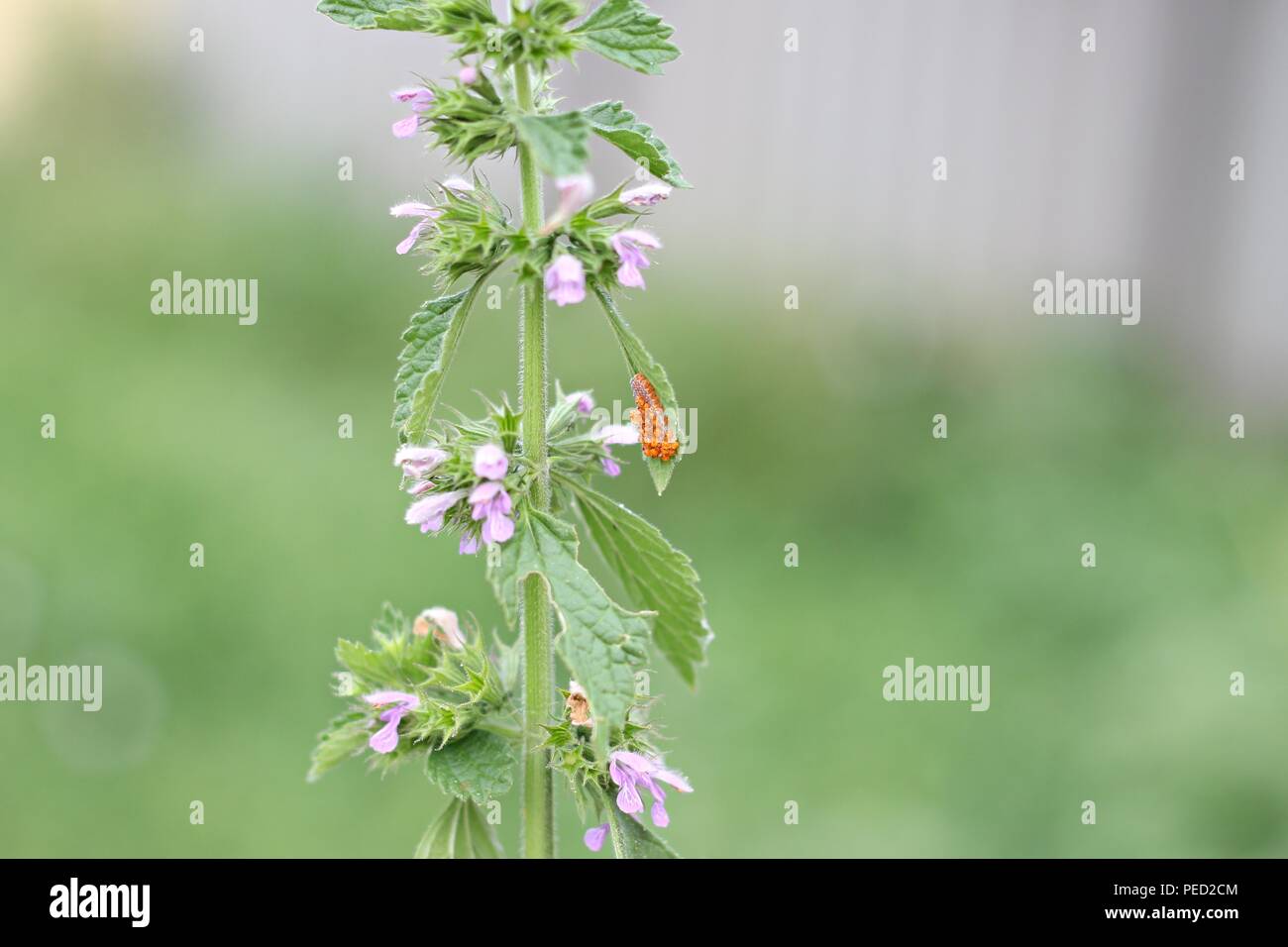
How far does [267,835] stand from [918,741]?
2.81 meters

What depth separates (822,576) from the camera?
6160 millimetres

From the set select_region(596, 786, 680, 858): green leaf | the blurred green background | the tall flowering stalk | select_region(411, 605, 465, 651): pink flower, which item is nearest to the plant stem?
the tall flowering stalk

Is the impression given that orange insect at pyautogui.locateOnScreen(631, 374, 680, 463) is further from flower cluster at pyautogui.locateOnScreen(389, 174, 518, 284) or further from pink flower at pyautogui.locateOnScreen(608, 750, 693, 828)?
pink flower at pyautogui.locateOnScreen(608, 750, 693, 828)

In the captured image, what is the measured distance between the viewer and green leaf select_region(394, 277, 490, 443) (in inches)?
70.9

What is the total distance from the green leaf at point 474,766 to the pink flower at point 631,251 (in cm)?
80

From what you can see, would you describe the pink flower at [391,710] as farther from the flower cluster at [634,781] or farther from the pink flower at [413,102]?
the pink flower at [413,102]

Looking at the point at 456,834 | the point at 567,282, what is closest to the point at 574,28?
the point at 567,282

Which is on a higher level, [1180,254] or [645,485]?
[1180,254]

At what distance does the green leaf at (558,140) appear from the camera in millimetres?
1436

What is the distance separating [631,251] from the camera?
1742 millimetres

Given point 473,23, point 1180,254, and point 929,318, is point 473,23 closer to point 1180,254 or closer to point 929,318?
point 929,318

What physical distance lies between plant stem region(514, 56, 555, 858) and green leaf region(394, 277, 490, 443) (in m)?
0.11

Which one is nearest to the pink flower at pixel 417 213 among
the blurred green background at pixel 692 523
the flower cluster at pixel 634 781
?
the flower cluster at pixel 634 781
